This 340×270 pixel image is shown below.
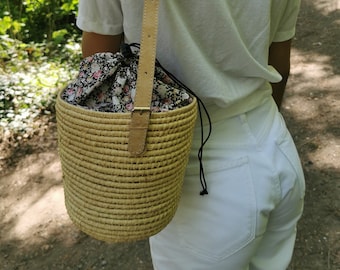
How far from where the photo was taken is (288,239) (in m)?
1.25

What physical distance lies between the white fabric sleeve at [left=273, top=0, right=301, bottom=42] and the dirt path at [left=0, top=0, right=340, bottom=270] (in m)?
1.49

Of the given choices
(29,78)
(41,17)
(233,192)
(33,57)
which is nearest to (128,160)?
(233,192)

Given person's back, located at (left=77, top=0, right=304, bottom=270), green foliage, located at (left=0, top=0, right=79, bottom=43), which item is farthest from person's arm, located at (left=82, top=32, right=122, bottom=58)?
green foliage, located at (left=0, top=0, right=79, bottom=43)

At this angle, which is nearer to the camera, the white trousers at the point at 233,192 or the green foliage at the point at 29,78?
the white trousers at the point at 233,192

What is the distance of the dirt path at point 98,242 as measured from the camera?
8.06 feet

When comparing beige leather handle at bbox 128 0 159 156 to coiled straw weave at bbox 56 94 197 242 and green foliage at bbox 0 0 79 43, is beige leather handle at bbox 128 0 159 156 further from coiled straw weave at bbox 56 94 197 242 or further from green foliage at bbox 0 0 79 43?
green foliage at bbox 0 0 79 43

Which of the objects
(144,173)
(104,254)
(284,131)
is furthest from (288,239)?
(104,254)

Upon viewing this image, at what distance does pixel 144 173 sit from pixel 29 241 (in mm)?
1980

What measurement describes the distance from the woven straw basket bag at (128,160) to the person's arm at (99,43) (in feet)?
0.70

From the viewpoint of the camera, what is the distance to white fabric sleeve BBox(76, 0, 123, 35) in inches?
37.8

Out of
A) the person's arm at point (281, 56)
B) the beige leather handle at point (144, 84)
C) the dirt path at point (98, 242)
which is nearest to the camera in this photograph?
the beige leather handle at point (144, 84)

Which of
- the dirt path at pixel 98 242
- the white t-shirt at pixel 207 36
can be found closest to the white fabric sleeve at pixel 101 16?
the white t-shirt at pixel 207 36

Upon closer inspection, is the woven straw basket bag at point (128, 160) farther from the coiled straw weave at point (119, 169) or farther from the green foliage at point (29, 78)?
the green foliage at point (29, 78)

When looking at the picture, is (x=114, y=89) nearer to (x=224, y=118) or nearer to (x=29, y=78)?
(x=224, y=118)
